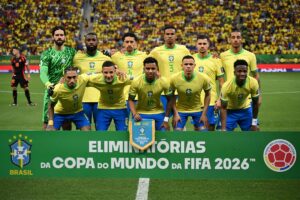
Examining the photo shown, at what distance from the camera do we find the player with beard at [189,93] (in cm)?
1009

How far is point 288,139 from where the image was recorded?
7789mm

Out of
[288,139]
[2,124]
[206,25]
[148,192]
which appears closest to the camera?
[288,139]

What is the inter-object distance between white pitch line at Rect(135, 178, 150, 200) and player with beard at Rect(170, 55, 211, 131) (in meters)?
1.33

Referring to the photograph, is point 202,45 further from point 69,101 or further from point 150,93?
point 69,101

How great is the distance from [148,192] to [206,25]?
114 ft

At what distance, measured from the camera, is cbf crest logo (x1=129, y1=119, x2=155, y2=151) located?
7.85m

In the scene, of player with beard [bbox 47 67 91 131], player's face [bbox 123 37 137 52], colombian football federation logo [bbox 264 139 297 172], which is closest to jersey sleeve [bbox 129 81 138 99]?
player with beard [bbox 47 67 91 131]

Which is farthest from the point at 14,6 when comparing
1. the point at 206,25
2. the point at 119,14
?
the point at 206,25

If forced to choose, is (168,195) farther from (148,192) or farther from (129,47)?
(129,47)

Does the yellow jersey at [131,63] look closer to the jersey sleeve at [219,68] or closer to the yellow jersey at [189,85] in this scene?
the yellow jersey at [189,85]

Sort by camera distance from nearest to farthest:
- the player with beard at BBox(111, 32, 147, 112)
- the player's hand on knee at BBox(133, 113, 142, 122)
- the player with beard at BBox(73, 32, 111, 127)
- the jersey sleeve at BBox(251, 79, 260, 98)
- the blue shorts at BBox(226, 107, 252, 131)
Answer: the player's hand on knee at BBox(133, 113, 142, 122) < the jersey sleeve at BBox(251, 79, 260, 98) < the blue shorts at BBox(226, 107, 252, 131) < the player with beard at BBox(73, 32, 111, 127) < the player with beard at BBox(111, 32, 147, 112)

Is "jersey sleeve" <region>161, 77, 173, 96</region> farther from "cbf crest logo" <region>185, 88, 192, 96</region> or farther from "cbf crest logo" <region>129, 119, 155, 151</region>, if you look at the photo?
"cbf crest logo" <region>129, 119, 155, 151</region>

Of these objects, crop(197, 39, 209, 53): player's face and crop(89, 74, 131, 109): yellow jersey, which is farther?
crop(197, 39, 209, 53): player's face

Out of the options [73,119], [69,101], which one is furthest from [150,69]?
[73,119]
